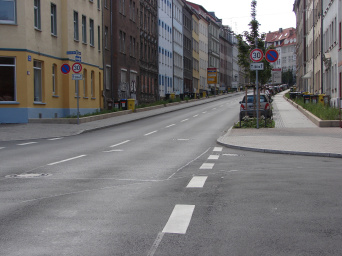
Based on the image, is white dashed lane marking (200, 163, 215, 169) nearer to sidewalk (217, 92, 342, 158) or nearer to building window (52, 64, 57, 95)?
sidewalk (217, 92, 342, 158)

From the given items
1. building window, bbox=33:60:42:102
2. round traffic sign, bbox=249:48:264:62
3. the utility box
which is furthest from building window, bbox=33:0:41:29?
the utility box

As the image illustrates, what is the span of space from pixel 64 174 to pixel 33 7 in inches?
874

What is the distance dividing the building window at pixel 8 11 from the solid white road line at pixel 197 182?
73.5 ft

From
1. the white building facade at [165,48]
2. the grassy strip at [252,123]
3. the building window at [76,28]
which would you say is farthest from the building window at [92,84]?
the white building facade at [165,48]

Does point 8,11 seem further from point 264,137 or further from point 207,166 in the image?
point 207,166

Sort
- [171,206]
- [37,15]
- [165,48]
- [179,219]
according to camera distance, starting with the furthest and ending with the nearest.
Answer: [165,48] < [37,15] < [171,206] < [179,219]

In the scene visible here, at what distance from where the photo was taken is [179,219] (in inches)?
262

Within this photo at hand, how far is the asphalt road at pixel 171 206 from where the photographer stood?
5500mm

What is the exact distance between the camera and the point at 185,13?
96.7 meters

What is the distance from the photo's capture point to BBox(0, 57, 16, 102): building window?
1188 inches

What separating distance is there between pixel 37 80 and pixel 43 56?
1396 mm

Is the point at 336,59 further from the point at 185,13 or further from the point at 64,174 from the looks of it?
the point at 185,13

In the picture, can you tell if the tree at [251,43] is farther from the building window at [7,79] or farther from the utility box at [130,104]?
the building window at [7,79]

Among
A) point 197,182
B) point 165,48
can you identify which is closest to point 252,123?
point 197,182
